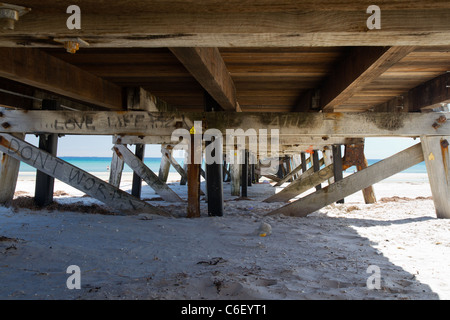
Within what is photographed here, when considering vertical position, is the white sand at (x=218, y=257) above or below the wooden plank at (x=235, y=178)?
below

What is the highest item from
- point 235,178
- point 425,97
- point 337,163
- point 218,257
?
point 425,97

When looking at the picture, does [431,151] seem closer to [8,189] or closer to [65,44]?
[65,44]

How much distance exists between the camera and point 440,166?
535 cm

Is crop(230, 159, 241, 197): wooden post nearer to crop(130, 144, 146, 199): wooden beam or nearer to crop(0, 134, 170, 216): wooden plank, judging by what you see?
crop(130, 144, 146, 199): wooden beam

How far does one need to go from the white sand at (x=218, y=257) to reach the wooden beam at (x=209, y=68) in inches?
72.6

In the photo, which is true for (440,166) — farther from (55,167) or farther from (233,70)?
(55,167)

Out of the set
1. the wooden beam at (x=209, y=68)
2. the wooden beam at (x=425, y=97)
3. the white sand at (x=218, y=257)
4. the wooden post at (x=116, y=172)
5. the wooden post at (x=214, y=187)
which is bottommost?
the white sand at (x=218, y=257)

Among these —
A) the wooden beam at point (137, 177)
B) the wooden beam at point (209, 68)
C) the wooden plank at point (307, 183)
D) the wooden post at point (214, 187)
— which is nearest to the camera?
the wooden beam at point (209, 68)

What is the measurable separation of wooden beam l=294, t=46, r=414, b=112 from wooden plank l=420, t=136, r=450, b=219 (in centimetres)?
172

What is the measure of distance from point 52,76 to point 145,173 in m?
3.73

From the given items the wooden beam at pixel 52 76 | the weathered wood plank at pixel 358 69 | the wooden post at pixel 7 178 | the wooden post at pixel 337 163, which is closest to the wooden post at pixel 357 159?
the wooden post at pixel 337 163

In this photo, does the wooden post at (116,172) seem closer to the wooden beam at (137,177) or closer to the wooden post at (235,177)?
the wooden beam at (137,177)

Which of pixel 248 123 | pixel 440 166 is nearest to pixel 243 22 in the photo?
pixel 248 123

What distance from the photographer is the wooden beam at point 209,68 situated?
113 inches
